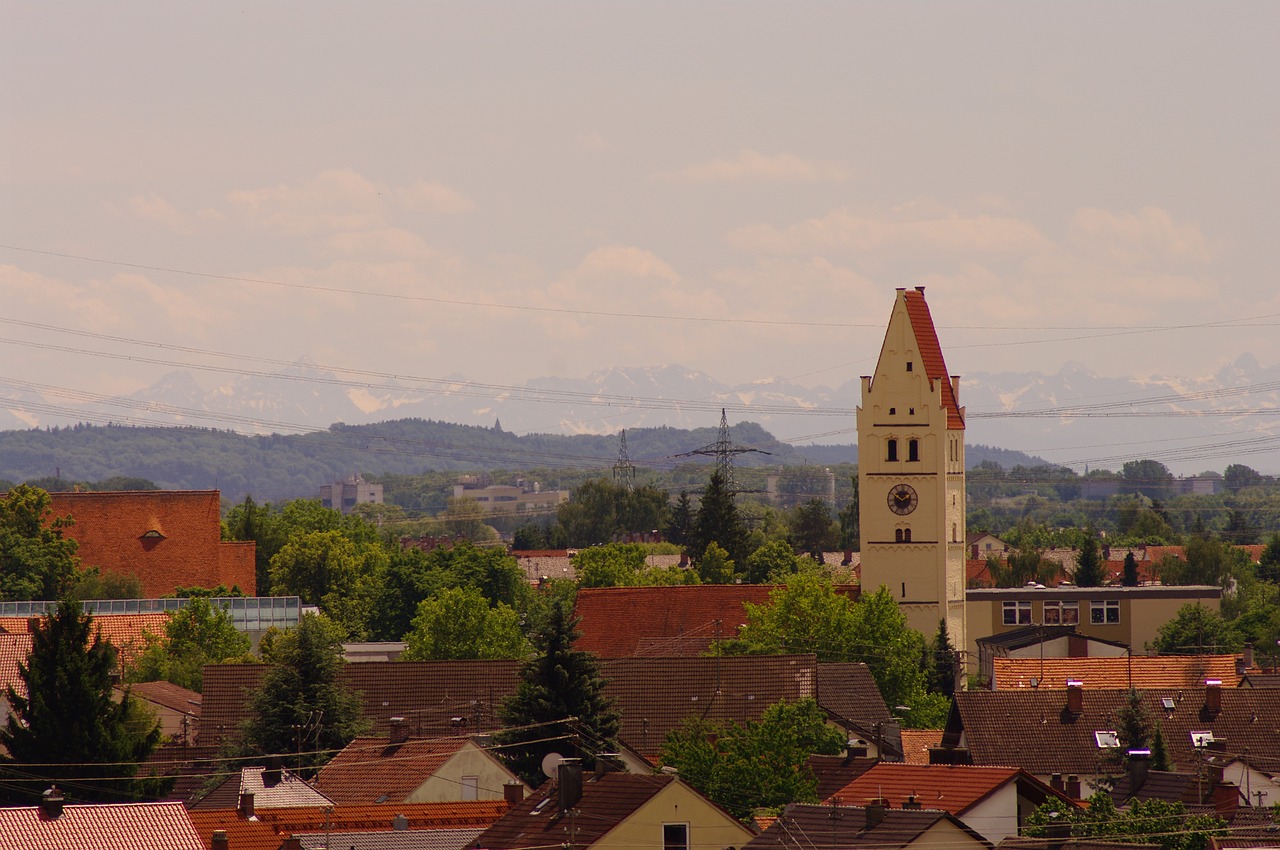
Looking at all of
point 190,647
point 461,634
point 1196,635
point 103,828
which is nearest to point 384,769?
point 103,828

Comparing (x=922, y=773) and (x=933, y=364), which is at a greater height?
(x=933, y=364)

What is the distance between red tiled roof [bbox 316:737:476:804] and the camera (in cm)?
5037

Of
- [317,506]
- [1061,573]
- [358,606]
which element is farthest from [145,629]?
[1061,573]

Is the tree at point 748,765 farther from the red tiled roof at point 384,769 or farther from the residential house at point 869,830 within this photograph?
the residential house at point 869,830

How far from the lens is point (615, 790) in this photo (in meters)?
41.9

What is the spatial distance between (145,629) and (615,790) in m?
54.5

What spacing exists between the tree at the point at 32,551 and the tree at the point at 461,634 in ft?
95.0

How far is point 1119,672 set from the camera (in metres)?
77.5

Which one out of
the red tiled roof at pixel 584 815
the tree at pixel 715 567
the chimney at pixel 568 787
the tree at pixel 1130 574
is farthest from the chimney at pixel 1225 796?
the tree at pixel 1130 574

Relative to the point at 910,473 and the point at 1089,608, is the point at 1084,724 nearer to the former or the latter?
the point at 910,473

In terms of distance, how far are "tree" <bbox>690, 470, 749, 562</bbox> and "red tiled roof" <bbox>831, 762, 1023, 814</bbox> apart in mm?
89940

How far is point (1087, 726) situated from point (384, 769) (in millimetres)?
19732

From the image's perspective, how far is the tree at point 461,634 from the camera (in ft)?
291

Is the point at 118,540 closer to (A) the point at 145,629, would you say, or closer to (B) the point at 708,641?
(A) the point at 145,629
